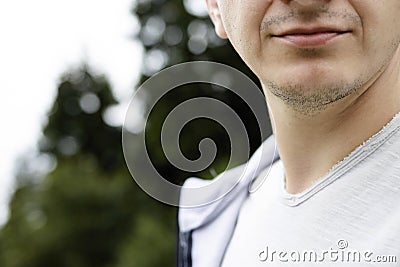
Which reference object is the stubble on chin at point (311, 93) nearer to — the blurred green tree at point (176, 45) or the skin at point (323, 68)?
the skin at point (323, 68)

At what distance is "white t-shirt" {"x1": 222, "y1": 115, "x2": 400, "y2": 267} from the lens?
1.79m

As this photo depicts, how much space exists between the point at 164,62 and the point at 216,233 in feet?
67.8

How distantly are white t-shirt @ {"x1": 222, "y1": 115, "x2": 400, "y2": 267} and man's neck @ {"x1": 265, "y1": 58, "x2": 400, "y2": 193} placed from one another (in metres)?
0.03

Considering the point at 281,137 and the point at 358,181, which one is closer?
the point at 358,181

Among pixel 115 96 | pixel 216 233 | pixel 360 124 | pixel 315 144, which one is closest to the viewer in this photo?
pixel 360 124

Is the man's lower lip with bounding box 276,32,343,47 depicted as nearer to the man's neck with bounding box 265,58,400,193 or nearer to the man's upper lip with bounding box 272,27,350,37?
the man's upper lip with bounding box 272,27,350,37

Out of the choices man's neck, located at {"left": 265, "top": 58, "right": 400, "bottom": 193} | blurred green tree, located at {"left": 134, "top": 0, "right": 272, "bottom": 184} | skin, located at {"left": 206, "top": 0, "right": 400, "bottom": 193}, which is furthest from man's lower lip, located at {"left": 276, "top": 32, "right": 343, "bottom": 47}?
blurred green tree, located at {"left": 134, "top": 0, "right": 272, "bottom": 184}

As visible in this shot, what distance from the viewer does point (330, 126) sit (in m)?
2.00

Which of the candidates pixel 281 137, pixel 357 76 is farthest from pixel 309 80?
pixel 281 137

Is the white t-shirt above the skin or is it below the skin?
below

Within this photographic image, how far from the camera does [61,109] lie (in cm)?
2884

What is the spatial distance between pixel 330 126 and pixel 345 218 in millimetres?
233

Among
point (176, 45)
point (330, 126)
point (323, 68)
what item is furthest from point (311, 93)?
point (176, 45)

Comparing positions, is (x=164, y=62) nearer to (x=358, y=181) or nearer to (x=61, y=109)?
(x=61, y=109)
